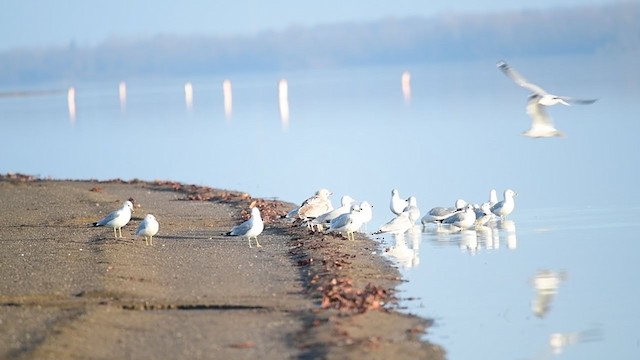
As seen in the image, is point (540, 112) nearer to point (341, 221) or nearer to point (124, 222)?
point (341, 221)

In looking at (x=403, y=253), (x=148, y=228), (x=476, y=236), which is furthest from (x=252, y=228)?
(x=476, y=236)

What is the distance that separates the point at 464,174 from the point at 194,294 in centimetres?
2033

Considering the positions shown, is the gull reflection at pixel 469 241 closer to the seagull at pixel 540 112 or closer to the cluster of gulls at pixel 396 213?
the cluster of gulls at pixel 396 213

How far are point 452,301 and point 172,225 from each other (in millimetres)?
7792

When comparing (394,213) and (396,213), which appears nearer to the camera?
(396,213)

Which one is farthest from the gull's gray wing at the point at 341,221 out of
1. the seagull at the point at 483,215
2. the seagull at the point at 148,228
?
the seagull at the point at 483,215

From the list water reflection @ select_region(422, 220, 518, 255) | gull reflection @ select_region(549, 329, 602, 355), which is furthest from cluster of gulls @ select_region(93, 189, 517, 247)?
gull reflection @ select_region(549, 329, 602, 355)

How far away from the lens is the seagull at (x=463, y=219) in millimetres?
21656

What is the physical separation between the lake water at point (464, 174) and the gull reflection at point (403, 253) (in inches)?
2.3

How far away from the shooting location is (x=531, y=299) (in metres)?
15.4

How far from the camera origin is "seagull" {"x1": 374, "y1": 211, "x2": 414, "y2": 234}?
68.2 ft

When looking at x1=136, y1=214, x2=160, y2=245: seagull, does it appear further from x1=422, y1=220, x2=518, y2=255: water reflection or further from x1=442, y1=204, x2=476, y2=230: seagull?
x1=442, y1=204, x2=476, y2=230: seagull

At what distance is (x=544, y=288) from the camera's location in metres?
16.1

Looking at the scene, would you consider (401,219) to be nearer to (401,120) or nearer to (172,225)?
(172,225)
